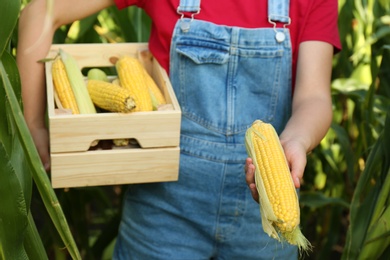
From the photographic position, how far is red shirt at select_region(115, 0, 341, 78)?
152 centimetres

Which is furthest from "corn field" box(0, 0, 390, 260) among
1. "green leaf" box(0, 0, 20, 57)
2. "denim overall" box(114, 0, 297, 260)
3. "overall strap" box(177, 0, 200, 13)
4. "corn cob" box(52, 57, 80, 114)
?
"overall strap" box(177, 0, 200, 13)

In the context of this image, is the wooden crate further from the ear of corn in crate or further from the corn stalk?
the corn stalk

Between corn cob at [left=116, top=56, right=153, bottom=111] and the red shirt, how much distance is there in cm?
8

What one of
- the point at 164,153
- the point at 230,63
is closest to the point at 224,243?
the point at 164,153

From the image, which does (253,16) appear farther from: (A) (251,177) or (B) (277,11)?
(A) (251,177)

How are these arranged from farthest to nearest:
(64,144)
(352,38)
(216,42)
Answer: (352,38)
(216,42)
(64,144)

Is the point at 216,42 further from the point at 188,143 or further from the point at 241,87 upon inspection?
the point at 188,143

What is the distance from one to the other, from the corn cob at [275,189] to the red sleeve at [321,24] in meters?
0.32

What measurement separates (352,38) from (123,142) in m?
1.33

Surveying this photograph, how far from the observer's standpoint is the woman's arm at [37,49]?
4.94 feet

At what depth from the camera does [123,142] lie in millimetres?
1472

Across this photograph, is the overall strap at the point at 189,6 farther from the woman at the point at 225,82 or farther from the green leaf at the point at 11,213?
the green leaf at the point at 11,213

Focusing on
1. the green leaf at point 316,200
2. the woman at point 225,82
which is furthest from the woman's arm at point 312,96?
the green leaf at point 316,200

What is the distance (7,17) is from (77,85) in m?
0.40
